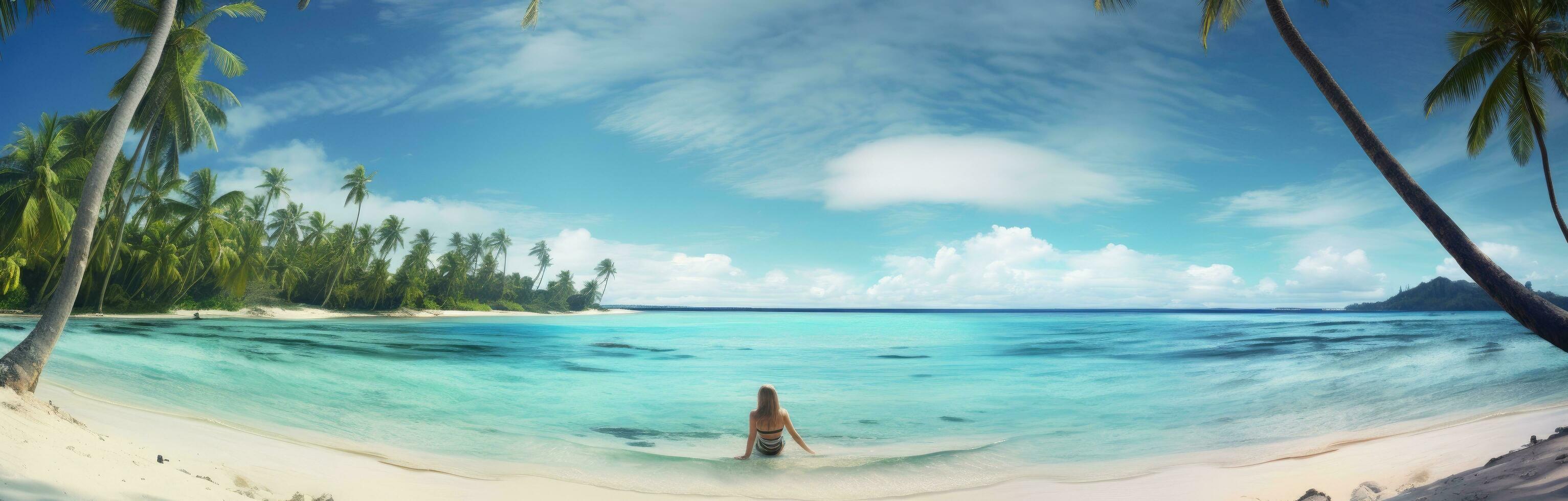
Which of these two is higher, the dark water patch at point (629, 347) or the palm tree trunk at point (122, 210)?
the palm tree trunk at point (122, 210)

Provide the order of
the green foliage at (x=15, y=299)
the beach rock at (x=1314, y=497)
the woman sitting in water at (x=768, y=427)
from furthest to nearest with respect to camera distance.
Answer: the green foliage at (x=15, y=299) → the woman sitting in water at (x=768, y=427) → the beach rock at (x=1314, y=497)

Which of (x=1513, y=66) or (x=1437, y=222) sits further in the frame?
(x=1513, y=66)

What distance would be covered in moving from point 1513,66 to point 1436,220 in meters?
5.56

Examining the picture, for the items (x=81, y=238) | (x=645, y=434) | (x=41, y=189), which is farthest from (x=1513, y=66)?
(x=41, y=189)

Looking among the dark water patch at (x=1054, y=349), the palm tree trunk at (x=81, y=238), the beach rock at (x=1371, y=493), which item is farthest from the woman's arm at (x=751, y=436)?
A: the dark water patch at (x=1054, y=349)

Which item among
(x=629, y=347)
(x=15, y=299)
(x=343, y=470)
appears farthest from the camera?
(x=629, y=347)

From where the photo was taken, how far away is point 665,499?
18.5 ft

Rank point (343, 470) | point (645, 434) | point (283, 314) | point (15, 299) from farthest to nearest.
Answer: point (283, 314), point (15, 299), point (645, 434), point (343, 470)

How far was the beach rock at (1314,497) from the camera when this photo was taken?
488 centimetres

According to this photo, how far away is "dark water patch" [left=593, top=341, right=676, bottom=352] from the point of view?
30359 mm

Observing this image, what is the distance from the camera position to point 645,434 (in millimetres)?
9695

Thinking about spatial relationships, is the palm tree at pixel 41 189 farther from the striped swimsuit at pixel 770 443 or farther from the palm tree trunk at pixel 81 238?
the striped swimsuit at pixel 770 443

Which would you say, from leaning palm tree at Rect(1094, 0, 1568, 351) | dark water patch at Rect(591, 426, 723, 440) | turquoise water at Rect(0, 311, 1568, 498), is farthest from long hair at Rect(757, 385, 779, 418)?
leaning palm tree at Rect(1094, 0, 1568, 351)

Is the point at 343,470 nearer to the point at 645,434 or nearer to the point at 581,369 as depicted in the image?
the point at 645,434
